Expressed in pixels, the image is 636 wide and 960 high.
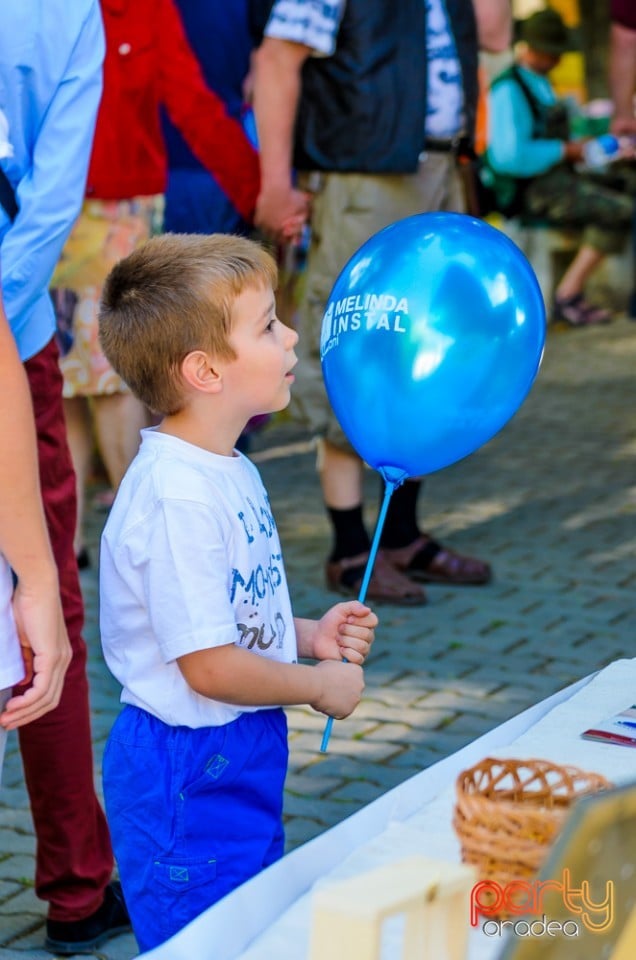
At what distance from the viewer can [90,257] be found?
4.76 meters

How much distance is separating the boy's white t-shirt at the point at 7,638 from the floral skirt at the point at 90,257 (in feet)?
9.00

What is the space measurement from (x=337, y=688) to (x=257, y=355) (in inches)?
19.5

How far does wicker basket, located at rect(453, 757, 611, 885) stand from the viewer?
162 cm

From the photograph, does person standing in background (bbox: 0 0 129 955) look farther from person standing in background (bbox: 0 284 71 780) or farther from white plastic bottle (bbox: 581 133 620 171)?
white plastic bottle (bbox: 581 133 620 171)

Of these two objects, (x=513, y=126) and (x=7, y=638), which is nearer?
(x=7, y=638)

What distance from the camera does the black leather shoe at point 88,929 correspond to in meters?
2.91

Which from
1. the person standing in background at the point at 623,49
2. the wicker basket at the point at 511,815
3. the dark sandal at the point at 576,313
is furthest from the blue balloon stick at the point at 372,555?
the dark sandal at the point at 576,313

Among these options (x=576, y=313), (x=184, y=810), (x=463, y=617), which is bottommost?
(x=576, y=313)

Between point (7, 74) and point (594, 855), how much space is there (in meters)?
1.64

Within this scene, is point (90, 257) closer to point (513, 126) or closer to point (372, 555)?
point (372, 555)

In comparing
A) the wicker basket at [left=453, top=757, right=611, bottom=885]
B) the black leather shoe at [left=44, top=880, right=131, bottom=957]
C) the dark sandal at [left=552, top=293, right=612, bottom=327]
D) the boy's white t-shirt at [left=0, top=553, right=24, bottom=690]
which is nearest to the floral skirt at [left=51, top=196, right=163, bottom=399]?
the black leather shoe at [left=44, top=880, right=131, bottom=957]

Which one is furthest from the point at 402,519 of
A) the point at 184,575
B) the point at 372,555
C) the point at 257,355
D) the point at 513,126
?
the point at 513,126

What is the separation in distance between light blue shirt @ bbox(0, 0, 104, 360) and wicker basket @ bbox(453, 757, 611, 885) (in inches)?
45.4

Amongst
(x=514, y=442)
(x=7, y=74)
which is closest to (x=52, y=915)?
(x=7, y=74)
